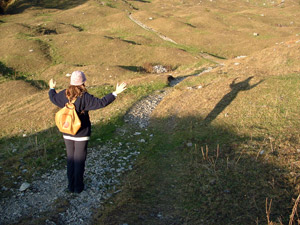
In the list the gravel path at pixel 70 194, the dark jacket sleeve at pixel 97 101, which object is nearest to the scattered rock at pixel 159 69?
→ the gravel path at pixel 70 194

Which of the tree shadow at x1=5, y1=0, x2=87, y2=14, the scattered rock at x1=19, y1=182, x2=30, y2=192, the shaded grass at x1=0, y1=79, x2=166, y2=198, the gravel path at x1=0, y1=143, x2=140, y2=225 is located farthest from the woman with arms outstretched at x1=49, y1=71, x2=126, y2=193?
the tree shadow at x1=5, y1=0, x2=87, y2=14

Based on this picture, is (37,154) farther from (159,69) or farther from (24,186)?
(159,69)

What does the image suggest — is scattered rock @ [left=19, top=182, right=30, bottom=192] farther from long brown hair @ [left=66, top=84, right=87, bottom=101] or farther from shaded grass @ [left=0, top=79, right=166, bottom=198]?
long brown hair @ [left=66, top=84, right=87, bottom=101]

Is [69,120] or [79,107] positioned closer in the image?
[69,120]

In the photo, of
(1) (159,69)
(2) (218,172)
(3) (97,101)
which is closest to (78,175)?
(3) (97,101)

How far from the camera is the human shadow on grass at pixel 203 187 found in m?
6.41

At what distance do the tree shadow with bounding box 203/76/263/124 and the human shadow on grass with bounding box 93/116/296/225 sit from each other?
82.9 inches

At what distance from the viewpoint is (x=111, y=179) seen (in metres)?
8.25

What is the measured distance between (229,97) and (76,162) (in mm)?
9741

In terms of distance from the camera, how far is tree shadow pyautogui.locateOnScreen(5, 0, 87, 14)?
72562mm

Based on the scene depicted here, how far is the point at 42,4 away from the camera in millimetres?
78875

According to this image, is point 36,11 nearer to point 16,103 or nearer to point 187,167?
point 16,103

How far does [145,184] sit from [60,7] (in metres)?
81.6

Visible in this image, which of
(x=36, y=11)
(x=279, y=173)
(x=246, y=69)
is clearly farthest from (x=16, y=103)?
(x=36, y=11)
